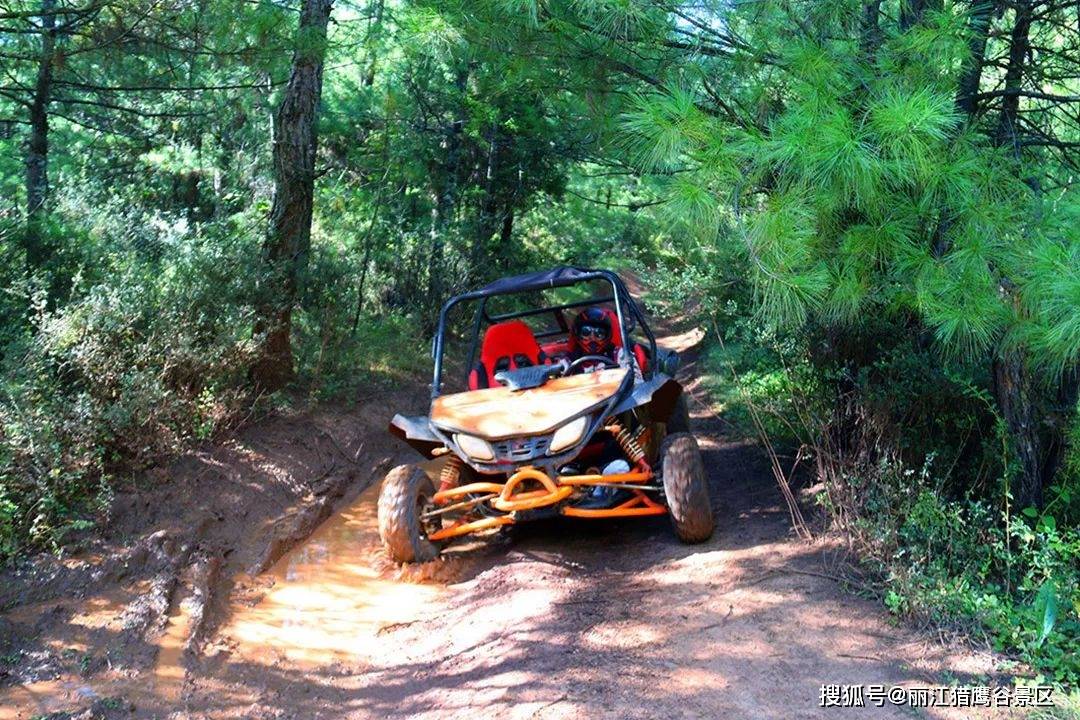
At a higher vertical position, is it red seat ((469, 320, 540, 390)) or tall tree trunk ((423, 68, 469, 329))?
tall tree trunk ((423, 68, 469, 329))

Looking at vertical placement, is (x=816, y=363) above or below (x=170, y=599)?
above

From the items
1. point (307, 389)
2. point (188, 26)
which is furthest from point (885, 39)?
point (307, 389)

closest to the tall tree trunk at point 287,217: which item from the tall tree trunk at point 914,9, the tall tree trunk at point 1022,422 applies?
the tall tree trunk at point 914,9

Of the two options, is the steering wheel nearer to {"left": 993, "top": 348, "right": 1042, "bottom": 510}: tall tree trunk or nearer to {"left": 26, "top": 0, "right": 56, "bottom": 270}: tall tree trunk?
{"left": 993, "top": 348, "right": 1042, "bottom": 510}: tall tree trunk

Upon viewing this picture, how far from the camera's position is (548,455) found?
566cm

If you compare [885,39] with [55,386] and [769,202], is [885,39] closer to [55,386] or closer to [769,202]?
[769,202]

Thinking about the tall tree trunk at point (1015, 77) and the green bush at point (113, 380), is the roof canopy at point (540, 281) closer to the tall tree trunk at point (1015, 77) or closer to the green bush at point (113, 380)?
the green bush at point (113, 380)

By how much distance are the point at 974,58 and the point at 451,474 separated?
4214 mm

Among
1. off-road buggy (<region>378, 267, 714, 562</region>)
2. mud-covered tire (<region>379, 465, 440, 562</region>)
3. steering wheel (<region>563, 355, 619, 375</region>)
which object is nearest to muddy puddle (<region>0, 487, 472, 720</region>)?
mud-covered tire (<region>379, 465, 440, 562</region>)

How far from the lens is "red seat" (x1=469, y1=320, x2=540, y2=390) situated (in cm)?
734

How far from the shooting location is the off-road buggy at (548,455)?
225 inches

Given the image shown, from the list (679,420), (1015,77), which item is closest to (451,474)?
(679,420)

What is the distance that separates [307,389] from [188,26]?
12.5 ft

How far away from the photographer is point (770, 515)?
254 inches
